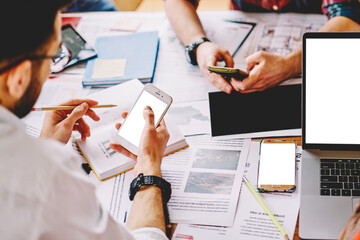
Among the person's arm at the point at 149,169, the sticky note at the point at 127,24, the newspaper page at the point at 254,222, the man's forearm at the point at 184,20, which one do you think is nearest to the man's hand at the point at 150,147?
the person's arm at the point at 149,169

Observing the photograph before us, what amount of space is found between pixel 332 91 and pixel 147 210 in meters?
0.50

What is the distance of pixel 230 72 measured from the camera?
1.20m

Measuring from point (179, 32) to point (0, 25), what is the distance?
3.05ft

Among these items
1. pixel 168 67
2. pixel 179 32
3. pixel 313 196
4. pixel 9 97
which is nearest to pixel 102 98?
pixel 168 67

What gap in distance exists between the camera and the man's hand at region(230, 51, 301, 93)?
1.23 metres

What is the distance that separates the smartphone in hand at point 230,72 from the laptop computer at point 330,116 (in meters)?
0.25

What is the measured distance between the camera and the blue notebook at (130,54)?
1372mm

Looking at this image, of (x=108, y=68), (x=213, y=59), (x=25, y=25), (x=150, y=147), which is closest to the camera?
(x=25, y=25)

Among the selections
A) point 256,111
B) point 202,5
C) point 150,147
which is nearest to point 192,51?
point 256,111

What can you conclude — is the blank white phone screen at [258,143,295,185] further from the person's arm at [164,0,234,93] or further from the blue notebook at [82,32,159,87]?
the blue notebook at [82,32,159,87]

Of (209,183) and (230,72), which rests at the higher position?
(230,72)

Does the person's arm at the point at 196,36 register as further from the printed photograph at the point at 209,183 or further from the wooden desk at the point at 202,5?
the wooden desk at the point at 202,5

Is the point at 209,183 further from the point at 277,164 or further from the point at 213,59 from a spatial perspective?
the point at 213,59

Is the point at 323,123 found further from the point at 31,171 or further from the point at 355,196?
the point at 31,171
